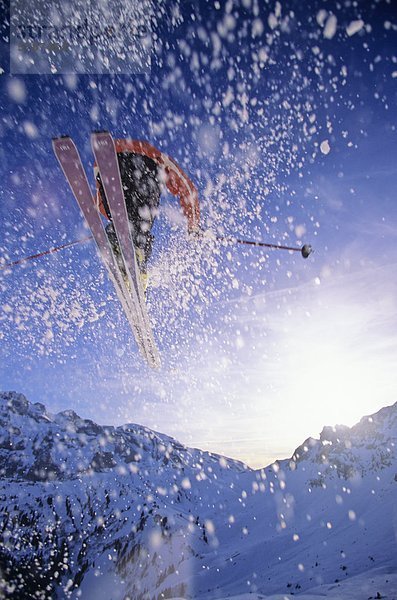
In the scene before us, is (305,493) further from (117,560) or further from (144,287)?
(144,287)

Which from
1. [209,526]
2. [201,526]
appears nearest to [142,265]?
[209,526]

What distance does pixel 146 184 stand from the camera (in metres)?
6.48

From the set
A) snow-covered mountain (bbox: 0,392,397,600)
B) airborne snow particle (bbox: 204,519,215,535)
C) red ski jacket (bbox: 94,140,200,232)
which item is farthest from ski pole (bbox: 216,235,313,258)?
airborne snow particle (bbox: 204,519,215,535)

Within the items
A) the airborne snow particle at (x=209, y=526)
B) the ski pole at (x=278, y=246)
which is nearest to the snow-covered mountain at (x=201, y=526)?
the airborne snow particle at (x=209, y=526)

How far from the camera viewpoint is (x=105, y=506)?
468 ft

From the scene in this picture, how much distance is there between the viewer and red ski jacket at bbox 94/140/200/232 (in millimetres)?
5902

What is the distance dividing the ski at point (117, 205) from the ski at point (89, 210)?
0.87ft

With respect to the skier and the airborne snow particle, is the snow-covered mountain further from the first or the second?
the skier

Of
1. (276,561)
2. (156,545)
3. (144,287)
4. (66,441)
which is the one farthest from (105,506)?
(144,287)

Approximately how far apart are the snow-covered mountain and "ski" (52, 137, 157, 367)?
104ft

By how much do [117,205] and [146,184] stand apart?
0.69 metres

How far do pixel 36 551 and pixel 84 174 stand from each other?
493 ft

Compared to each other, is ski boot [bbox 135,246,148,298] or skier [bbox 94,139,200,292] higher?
skier [bbox 94,139,200,292]

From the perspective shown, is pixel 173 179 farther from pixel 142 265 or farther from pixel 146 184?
pixel 142 265
